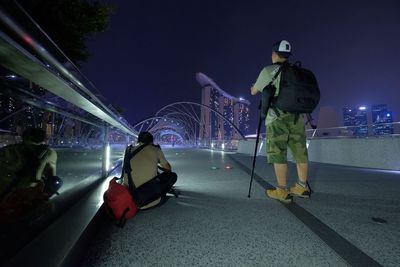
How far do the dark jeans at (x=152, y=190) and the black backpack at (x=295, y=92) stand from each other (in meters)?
1.79

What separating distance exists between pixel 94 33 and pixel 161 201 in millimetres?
8655

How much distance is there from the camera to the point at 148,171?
3.38 meters

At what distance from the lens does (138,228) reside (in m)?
2.62

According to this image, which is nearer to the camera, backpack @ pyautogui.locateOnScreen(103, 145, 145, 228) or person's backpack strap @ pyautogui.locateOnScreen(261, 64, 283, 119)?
backpack @ pyautogui.locateOnScreen(103, 145, 145, 228)

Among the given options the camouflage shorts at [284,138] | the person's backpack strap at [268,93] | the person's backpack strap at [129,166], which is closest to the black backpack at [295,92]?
the person's backpack strap at [268,93]

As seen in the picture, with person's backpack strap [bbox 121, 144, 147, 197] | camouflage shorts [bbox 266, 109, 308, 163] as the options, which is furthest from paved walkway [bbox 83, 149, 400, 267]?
camouflage shorts [bbox 266, 109, 308, 163]

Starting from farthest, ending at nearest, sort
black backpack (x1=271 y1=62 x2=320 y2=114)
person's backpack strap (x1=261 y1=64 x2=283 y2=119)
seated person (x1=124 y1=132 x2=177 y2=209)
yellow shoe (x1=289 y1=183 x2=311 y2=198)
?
yellow shoe (x1=289 y1=183 x2=311 y2=198) → person's backpack strap (x1=261 y1=64 x2=283 y2=119) → black backpack (x1=271 y1=62 x2=320 y2=114) → seated person (x1=124 y1=132 x2=177 y2=209)

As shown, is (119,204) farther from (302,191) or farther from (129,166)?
(302,191)

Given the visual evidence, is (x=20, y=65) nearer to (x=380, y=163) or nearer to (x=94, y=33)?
(x=380, y=163)

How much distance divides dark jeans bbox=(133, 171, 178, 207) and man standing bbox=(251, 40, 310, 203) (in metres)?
1.45

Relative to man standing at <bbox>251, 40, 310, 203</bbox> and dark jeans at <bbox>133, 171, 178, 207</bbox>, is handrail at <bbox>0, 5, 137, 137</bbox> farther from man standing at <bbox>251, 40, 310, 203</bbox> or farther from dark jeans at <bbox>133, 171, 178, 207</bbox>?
man standing at <bbox>251, 40, 310, 203</bbox>

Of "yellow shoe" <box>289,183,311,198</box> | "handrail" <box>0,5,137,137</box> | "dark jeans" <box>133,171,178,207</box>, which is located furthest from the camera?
"yellow shoe" <box>289,183,311,198</box>

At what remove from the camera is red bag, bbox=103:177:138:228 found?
2.82m

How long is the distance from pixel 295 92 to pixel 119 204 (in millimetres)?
2509
